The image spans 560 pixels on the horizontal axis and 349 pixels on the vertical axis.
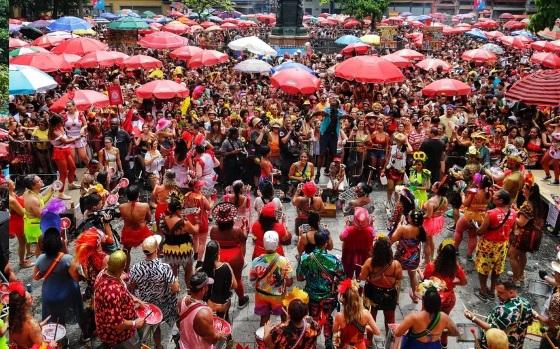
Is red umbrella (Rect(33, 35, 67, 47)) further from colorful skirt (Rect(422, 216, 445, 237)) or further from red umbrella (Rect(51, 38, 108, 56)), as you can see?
colorful skirt (Rect(422, 216, 445, 237))

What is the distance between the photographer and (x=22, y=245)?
7.18 meters

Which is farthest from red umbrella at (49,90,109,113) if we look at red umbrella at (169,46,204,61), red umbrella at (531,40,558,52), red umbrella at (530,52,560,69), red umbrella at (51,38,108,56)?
red umbrella at (531,40,558,52)

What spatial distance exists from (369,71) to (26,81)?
7.48 metres

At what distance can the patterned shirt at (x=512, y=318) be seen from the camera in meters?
4.66

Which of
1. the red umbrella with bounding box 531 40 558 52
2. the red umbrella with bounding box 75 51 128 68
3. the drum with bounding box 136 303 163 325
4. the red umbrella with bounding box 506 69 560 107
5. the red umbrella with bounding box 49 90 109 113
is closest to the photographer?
the drum with bounding box 136 303 163 325

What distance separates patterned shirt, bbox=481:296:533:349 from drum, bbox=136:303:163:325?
301 centimetres

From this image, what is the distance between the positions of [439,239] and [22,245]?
6456 millimetres

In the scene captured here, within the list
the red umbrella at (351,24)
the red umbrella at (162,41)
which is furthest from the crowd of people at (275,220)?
the red umbrella at (351,24)

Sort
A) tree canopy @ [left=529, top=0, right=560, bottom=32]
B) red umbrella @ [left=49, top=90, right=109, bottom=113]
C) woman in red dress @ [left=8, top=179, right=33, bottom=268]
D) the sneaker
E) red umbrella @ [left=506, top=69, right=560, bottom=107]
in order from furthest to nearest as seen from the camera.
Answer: tree canopy @ [left=529, top=0, right=560, bottom=32], red umbrella @ [left=49, top=90, right=109, bottom=113], red umbrella @ [left=506, top=69, right=560, bottom=107], woman in red dress @ [left=8, top=179, right=33, bottom=268], the sneaker

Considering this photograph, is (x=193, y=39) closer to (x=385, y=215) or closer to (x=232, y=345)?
(x=385, y=215)

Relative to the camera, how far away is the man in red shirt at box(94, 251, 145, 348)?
15.0 feet

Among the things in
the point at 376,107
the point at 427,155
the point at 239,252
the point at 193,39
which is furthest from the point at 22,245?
the point at 193,39

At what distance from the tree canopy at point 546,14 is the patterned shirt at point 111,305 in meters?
18.8

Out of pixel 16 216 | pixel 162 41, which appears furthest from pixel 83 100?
pixel 162 41
